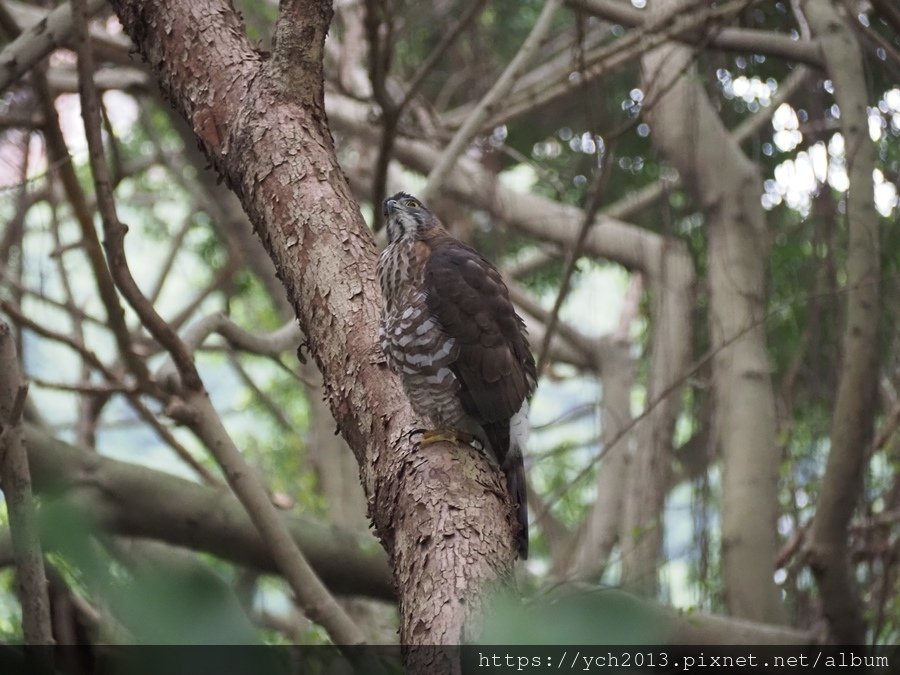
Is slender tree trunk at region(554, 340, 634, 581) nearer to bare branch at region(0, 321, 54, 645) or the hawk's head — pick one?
the hawk's head

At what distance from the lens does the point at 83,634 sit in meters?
1.42

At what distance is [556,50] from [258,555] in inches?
163

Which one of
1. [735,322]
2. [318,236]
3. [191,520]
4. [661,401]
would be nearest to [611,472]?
[661,401]

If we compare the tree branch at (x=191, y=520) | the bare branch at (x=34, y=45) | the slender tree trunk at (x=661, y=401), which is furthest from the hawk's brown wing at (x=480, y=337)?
the slender tree trunk at (x=661, y=401)

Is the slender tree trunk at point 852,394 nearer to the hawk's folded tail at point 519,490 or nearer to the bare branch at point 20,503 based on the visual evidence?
the hawk's folded tail at point 519,490

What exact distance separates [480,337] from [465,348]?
0.05m

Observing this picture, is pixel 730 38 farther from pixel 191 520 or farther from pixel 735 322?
pixel 191 520

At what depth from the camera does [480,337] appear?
2.64 m

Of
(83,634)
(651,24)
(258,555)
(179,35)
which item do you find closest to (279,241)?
(179,35)

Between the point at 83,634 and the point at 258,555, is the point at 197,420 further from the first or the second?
the point at 83,634

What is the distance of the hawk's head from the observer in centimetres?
298

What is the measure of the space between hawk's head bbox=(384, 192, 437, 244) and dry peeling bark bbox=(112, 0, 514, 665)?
17.7 inches

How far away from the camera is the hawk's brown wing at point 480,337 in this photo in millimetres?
2611

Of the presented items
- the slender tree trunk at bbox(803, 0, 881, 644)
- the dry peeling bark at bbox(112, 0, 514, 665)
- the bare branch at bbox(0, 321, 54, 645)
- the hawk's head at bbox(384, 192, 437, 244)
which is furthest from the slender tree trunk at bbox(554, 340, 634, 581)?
the bare branch at bbox(0, 321, 54, 645)
